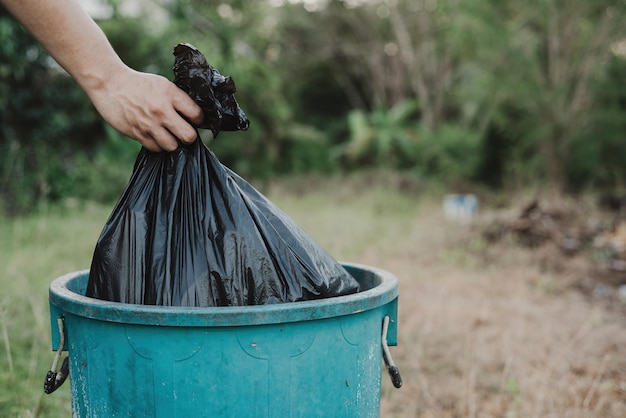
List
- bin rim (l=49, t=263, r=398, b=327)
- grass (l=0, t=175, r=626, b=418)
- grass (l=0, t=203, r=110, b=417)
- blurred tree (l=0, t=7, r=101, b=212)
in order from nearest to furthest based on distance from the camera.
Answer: bin rim (l=49, t=263, r=398, b=327)
grass (l=0, t=203, r=110, b=417)
grass (l=0, t=175, r=626, b=418)
blurred tree (l=0, t=7, r=101, b=212)

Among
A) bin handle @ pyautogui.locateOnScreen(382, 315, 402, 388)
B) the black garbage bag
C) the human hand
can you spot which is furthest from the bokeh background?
bin handle @ pyautogui.locateOnScreen(382, 315, 402, 388)

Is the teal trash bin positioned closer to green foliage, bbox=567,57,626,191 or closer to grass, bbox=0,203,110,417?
grass, bbox=0,203,110,417

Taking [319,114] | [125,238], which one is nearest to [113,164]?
[125,238]

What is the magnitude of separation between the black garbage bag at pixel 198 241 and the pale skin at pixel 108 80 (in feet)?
0.23

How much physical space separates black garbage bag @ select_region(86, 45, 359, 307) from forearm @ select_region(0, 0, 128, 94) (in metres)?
0.18

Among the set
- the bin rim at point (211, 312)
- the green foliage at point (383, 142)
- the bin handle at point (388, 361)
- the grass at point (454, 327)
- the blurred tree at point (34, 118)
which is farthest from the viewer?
the green foliage at point (383, 142)

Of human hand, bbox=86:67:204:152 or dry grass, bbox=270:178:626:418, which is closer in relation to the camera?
human hand, bbox=86:67:204:152

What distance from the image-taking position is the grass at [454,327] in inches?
104

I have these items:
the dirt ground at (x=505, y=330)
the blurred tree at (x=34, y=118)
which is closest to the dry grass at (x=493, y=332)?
the dirt ground at (x=505, y=330)

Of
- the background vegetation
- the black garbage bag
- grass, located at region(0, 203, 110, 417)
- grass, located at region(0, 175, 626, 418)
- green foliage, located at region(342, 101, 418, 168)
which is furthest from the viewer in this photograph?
green foliage, located at region(342, 101, 418, 168)

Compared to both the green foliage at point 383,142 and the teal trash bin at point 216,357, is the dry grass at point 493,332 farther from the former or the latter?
the green foliage at point 383,142

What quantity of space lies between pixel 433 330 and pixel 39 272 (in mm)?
2564

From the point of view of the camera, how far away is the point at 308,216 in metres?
8.11

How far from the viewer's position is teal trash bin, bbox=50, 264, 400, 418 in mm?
1264
